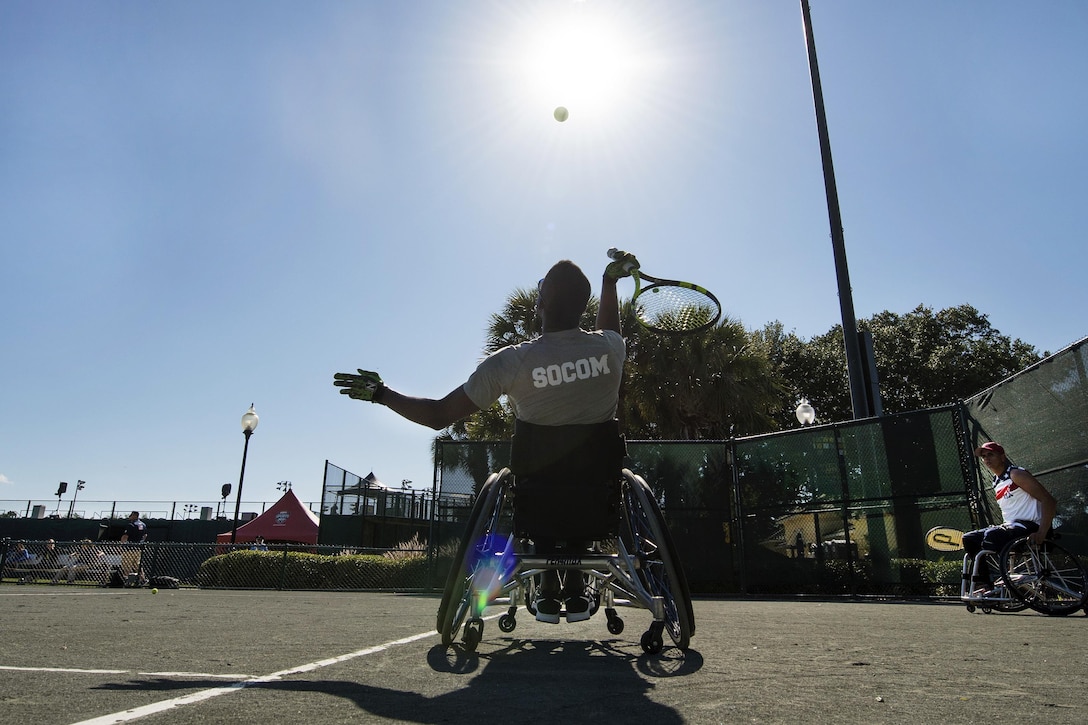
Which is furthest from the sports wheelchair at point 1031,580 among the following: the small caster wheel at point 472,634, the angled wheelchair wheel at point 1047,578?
the small caster wheel at point 472,634

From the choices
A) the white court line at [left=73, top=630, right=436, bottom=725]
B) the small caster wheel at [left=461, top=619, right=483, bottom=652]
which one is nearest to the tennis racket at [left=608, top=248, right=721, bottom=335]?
the small caster wheel at [left=461, top=619, right=483, bottom=652]

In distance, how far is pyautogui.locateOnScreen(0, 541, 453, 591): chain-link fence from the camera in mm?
12273

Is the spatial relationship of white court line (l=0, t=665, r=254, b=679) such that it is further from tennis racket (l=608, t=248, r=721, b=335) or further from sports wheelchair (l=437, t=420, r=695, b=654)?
tennis racket (l=608, t=248, r=721, b=335)

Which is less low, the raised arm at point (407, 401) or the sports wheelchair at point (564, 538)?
the raised arm at point (407, 401)

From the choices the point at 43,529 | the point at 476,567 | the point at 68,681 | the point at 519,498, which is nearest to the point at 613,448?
the point at 519,498

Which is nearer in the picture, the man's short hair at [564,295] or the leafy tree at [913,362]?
the man's short hair at [564,295]

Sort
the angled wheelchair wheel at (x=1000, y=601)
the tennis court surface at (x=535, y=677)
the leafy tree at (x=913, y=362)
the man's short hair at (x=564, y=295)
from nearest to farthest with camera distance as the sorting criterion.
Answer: the tennis court surface at (x=535, y=677) < the man's short hair at (x=564, y=295) < the angled wheelchair wheel at (x=1000, y=601) < the leafy tree at (x=913, y=362)

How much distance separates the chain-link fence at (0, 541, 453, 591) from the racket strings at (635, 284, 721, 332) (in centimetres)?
883

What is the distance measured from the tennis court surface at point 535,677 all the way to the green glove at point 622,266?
70.1 inches

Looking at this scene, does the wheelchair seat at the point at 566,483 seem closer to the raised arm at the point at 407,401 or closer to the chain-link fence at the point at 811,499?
the raised arm at the point at 407,401

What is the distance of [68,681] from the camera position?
1917 mm

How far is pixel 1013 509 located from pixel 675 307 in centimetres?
383

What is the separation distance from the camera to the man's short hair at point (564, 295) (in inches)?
117

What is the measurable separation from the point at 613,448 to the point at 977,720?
1420mm
